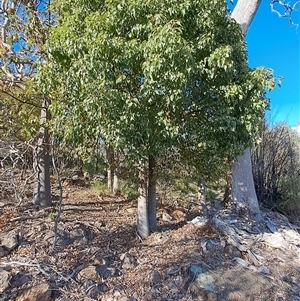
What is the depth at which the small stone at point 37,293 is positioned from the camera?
2799mm

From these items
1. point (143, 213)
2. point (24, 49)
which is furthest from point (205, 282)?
point (24, 49)

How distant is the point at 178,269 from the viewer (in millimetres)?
3477

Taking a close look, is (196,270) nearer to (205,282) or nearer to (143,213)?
(205,282)

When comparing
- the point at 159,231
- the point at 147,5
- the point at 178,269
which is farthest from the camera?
the point at 159,231

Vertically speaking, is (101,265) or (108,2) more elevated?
(108,2)

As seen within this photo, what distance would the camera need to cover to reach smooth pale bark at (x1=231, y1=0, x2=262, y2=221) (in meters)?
5.31

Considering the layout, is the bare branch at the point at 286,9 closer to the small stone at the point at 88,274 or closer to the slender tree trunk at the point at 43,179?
the slender tree trunk at the point at 43,179

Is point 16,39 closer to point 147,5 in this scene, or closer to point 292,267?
point 147,5

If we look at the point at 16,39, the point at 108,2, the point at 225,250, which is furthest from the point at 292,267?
the point at 16,39

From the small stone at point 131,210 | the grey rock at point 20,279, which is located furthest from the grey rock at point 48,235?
the small stone at point 131,210

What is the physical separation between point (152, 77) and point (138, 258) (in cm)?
242

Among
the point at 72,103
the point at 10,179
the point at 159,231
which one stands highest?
the point at 72,103

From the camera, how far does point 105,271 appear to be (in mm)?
3334

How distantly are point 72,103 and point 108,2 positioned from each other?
1224 mm
